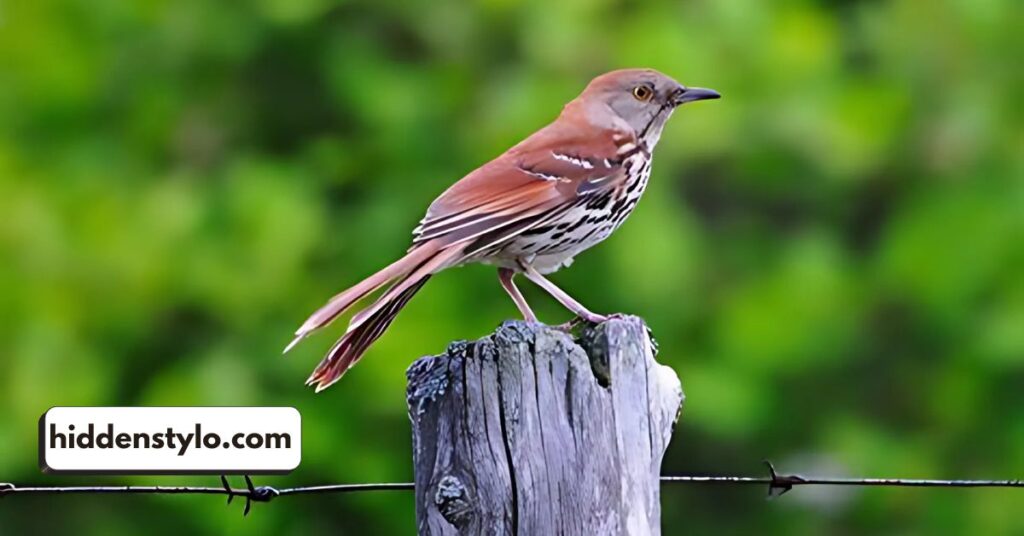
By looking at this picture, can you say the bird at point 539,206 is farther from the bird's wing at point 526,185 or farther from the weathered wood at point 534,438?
the weathered wood at point 534,438

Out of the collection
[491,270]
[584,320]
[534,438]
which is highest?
[491,270]

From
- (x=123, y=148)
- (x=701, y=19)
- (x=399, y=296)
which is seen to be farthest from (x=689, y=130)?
(x=399, y=296)

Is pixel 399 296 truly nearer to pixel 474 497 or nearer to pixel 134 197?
pixel 474 497

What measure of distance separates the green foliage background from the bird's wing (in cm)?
287

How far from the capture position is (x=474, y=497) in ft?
9.14

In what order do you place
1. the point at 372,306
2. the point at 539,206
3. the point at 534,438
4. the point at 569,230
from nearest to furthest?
1. the point at 534,438
2. the point at 372,306
3. the point at 539,206
4. the point at 569,230

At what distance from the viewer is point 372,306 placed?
3379 mm

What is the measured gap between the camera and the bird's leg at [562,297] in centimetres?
349

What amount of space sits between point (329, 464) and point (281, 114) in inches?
76.2

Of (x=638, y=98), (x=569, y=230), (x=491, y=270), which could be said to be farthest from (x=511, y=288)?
(x=491, y=270)

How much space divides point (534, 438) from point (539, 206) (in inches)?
42.3

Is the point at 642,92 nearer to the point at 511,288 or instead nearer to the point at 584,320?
the point at 511,288

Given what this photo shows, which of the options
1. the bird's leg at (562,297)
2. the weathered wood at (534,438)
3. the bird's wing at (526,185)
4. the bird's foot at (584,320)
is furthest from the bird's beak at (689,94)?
the weathered wood at (534,438)

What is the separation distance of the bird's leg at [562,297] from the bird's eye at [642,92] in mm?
655
